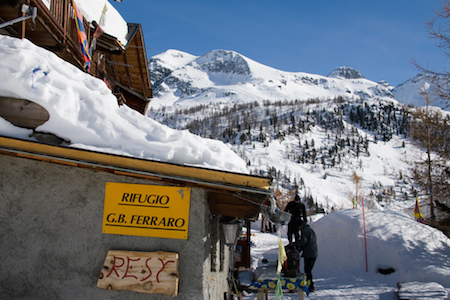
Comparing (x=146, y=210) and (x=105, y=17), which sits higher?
(x=105, y=17)

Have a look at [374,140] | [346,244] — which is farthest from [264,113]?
[346,244]

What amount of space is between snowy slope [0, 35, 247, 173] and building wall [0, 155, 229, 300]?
368 mm

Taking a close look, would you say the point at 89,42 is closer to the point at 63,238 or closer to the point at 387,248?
the point at 63,238

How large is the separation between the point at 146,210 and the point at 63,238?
1.07 m

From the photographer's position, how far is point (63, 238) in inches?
156

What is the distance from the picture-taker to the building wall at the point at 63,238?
3.89m

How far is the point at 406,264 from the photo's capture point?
932cm

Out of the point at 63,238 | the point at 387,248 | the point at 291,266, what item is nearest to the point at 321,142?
the point at 387,248

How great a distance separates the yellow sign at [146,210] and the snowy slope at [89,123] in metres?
0.42

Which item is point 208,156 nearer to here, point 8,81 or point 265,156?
point 8,81

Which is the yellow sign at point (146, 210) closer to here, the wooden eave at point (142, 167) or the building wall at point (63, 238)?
the building wall at point (63, 238)

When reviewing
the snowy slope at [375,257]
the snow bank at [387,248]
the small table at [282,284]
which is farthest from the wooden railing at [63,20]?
the snow bank at [387,248]

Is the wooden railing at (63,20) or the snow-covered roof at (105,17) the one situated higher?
the snow-covered roof at (105,17)

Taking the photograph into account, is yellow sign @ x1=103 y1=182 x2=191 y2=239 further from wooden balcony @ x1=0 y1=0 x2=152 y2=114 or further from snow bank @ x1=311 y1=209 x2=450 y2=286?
snow bank @ x1=311 y1=209 x2=450 y2=286
